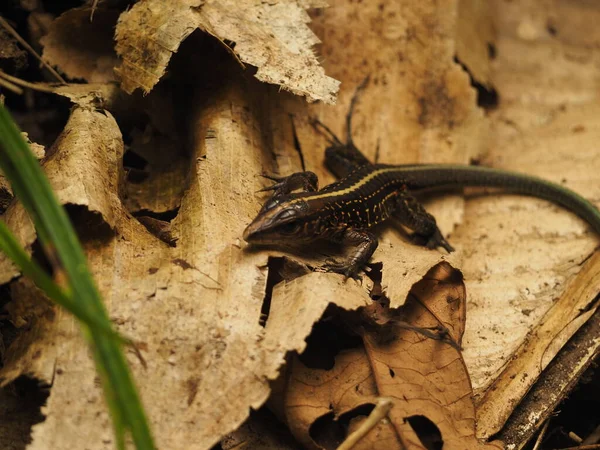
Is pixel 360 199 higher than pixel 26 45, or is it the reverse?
pixel 26 45

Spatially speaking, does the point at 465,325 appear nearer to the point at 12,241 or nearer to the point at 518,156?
the point at 518,156

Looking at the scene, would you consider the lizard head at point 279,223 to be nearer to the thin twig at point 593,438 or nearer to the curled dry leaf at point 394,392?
the curled dry leaf at point 394,392

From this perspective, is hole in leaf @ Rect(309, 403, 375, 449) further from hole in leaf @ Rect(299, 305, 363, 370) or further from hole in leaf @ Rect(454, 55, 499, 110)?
hole in leaf @ Rect(454, 55, 499, 110)

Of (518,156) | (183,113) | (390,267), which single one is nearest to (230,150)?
(183,113)

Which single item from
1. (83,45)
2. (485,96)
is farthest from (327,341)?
(485,96)

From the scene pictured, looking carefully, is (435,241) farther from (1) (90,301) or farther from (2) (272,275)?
(1) (90,301)

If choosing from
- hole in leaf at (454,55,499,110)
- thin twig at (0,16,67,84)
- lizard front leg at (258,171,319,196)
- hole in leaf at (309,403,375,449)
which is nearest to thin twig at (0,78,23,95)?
thin twig at (0,16,67,84)

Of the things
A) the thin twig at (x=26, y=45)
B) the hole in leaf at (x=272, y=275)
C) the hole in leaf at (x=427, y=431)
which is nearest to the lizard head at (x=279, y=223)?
the hole in leaf at (x=272, y=275)
